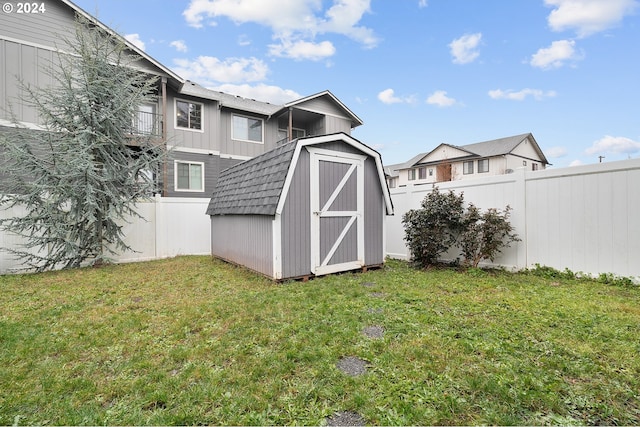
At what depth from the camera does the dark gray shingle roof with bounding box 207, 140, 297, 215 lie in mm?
5293

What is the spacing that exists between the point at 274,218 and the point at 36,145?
7.15 m

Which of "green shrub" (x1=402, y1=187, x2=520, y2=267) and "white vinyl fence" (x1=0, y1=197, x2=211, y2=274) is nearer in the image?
"green shrub" (x1=402, y1=187, x2=520, y2=267)

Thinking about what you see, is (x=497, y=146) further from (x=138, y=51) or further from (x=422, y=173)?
(x=138, y=51)

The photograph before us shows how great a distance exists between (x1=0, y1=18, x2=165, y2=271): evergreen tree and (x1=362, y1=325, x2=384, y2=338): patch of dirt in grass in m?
7.14

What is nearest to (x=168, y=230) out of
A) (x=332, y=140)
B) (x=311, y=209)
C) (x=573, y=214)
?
(x=311, y=209)

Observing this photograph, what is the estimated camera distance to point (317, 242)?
18.6 ft

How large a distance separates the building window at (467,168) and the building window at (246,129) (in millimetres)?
23514

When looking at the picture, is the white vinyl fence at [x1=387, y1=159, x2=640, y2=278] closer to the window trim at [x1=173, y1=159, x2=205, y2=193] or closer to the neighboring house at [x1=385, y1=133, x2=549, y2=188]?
the window trim at [x1=173, y1=159, x2=205, y2=193]

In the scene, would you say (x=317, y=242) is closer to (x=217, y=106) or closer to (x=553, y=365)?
(x=553, y=365)

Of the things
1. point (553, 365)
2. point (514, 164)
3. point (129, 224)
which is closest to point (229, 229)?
point (129, 224)

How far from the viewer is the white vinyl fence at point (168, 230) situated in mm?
8195

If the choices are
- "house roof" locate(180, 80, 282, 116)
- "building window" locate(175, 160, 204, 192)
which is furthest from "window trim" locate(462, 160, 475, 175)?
"building window" locate(175, 160, 204, 192)

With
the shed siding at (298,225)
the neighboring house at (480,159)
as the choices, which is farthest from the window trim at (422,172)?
the shed siding at (298,225)

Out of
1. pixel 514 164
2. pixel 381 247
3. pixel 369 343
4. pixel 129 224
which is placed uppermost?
pixel 514 164
